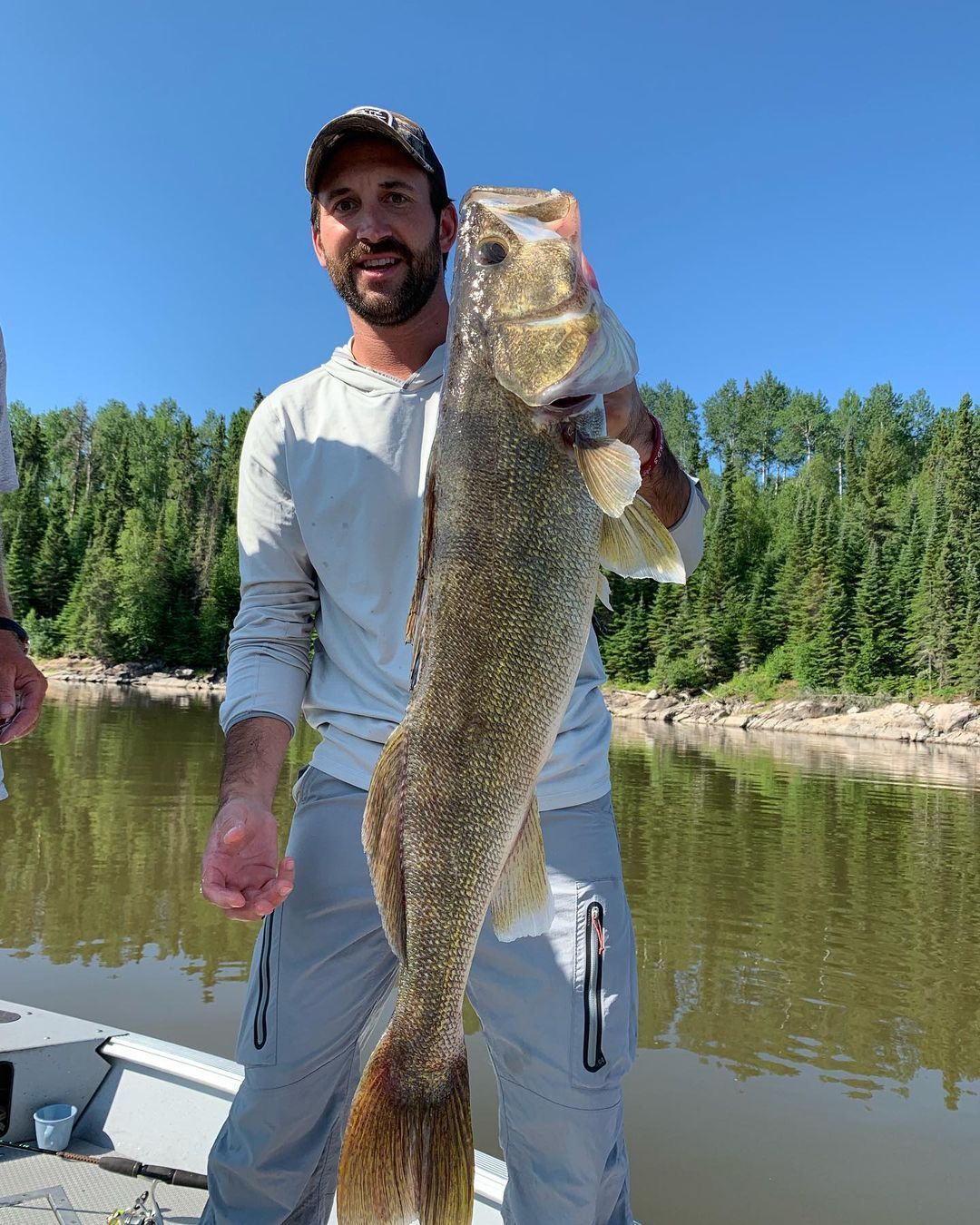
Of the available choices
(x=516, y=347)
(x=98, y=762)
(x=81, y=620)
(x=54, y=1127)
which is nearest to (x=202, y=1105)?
(x=54, y=1127)

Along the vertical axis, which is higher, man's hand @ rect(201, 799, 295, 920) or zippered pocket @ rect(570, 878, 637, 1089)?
man's hand @ rect(201, 799, 295, 920)

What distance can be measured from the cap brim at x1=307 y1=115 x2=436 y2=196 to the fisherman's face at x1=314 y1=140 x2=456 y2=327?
0.03m

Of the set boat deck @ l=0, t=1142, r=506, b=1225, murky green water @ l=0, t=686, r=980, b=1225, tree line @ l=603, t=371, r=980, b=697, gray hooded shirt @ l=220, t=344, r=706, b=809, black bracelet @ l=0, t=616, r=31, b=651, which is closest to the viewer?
gray hooded shirt @ l=220, t=344, r=706, b=809

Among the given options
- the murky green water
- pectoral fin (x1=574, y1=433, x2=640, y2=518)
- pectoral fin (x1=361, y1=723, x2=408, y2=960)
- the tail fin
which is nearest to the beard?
pectoral fin (x1=574, y1=433, x2=640, y2=518)

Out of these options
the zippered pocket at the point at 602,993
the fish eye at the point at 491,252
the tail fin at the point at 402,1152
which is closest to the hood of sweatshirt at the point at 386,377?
the fish eye at the point at 491,252

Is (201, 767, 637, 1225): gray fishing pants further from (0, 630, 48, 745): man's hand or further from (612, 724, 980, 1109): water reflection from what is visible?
(612, 724, 980, 1109): water reflection

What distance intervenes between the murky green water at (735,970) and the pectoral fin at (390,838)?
5359mm

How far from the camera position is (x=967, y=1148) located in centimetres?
731

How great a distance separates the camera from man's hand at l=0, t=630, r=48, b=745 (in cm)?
330

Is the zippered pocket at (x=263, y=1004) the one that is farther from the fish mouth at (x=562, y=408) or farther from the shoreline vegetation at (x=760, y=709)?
the shoreline vegetation at (x=760, y=709)

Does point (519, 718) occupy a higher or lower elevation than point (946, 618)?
lower

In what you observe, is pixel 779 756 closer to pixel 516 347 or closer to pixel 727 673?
pixel 727 673

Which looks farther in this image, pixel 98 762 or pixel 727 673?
pixel 727 673

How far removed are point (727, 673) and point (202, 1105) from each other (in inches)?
2487
